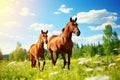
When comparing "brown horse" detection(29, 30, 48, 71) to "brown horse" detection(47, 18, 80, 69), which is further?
"brown horse" detection(29, 30, 48, 71)

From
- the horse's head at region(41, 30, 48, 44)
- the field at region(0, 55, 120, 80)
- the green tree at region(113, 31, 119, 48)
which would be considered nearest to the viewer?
the field at region(0, 55, 120, 80)

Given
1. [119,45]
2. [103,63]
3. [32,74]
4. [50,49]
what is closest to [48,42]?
[50,49]

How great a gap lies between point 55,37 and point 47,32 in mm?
283

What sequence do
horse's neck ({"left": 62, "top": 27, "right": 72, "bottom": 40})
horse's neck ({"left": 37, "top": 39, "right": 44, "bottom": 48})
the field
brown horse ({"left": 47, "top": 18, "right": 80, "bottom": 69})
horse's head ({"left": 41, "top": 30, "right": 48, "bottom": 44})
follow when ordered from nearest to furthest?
the field, brown horse ({"left": 47, "top": 18, "right": 80, "bottom": 69}), horse's neck ({"left": 62, "top": 27, "right": 72, "bottom": 40}), horse's head ({"left": 41, "top": 30, "right": 48, "bottom": 44}), horse's neck ({"left": 37, "top": 39, "right": 44, "bottom": 48})

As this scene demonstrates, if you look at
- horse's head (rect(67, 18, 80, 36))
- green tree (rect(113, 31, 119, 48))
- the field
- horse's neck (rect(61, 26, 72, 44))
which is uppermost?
horse's head (rect(67, 18, 80, 36))

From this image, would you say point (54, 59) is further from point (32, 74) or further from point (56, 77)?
point (56, 77)

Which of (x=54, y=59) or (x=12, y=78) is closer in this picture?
(x=12, y=78)

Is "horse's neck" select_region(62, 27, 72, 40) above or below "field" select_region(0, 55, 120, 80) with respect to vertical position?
above

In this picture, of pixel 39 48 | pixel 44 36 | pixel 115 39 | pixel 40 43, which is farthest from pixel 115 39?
pixel 39 48

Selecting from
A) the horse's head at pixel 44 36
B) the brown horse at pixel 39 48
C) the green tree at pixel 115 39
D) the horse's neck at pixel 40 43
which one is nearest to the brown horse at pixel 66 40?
the horse's head at pixel 44 36

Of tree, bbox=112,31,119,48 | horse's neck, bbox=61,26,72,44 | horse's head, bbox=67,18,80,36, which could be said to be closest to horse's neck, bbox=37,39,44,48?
horse's neck, bbox=61,26,72,44

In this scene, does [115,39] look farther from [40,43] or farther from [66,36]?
[40,43]

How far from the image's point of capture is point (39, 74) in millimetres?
10719

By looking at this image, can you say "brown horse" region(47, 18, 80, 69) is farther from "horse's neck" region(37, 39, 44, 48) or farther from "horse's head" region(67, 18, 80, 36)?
"horse's neck" region(37, 39, 44, 48)
